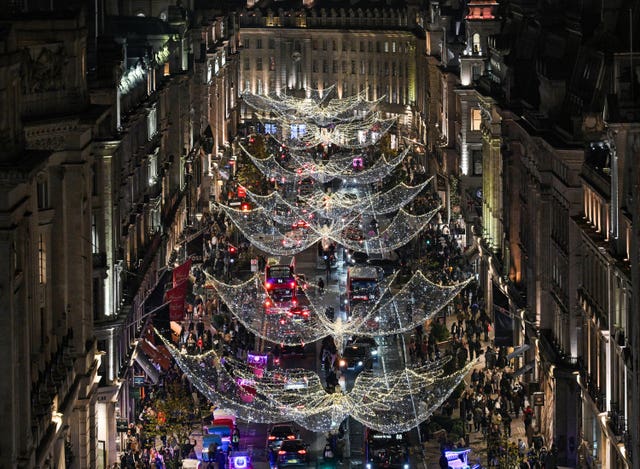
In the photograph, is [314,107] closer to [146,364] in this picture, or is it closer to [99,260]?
[146,364]

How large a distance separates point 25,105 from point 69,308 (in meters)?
6.47

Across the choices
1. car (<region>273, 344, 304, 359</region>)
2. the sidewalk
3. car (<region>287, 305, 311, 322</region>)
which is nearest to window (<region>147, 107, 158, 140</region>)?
car (<region>287, 305, 311, 322</region>)

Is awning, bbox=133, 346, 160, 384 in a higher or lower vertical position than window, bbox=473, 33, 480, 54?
lower

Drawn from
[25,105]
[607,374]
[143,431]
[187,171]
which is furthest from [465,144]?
[25,105]

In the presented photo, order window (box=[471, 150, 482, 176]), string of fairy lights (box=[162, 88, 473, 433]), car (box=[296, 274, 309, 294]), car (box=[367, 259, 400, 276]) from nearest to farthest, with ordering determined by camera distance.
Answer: string of fairy lights (box=[162, 88, 473, 433]) → car (box=[296, 274, 309, 294]) → car (box=[367, 259, 400, 276]) → window (box=[471, 150, 482, 176])

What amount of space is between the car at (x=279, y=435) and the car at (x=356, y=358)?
12.9 meters

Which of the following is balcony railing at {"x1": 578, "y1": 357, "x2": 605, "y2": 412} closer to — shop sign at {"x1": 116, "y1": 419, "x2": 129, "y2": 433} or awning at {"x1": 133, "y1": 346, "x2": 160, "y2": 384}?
shop sign at {"x1": 116, "y1": 419, "x2": 129, "y2": 433}

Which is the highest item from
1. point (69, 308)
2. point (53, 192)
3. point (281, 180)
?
point (53, 192)

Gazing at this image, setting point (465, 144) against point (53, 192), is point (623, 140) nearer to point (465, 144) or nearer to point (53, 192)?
point (53, 192)

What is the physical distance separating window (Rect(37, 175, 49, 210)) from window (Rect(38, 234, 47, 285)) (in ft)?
2.75

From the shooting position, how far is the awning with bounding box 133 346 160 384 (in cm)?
6912

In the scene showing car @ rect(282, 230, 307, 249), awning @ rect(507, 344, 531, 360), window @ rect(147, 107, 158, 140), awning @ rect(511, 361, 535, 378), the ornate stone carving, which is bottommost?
car @ rect(282, 230, 307, 249)

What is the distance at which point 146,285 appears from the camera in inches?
2997

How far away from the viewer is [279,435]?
210 ft
